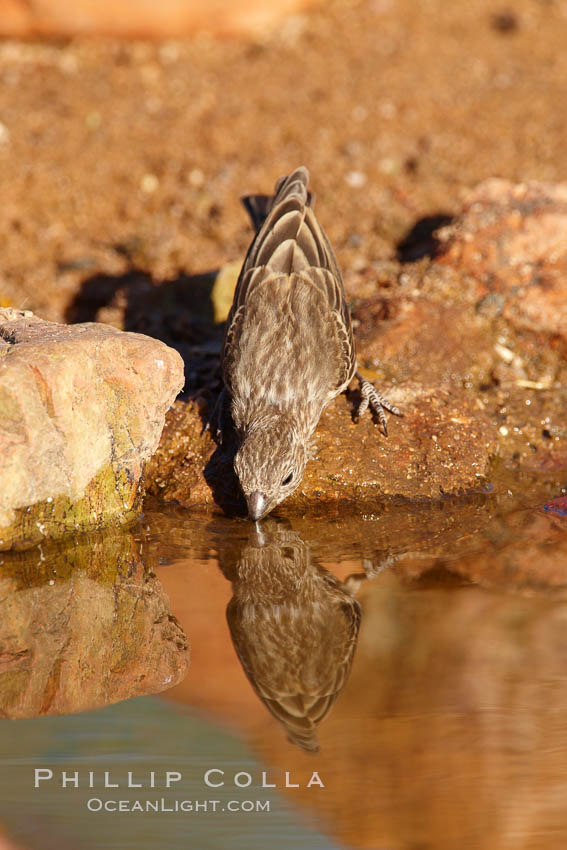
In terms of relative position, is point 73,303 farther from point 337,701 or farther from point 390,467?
point 337,701

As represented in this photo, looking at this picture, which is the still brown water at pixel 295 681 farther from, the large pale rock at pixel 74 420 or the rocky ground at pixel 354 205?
the rocky ground at pixel 354 205

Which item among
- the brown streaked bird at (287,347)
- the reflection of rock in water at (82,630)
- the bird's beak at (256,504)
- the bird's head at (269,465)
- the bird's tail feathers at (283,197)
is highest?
the bird's tail feathers at (283,197)

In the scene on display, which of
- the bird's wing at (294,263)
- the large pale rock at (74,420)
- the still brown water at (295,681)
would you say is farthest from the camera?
the bird's wing at (294,263)

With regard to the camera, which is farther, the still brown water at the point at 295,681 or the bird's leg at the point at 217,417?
the bird's leg at the point at 217,417

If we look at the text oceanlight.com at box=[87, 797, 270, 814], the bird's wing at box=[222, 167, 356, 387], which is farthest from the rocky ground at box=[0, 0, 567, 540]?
the text oceanlight.com at box=[87, 797, 270, 814]

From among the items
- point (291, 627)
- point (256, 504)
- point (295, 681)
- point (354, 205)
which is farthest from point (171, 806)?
point (354, 205)

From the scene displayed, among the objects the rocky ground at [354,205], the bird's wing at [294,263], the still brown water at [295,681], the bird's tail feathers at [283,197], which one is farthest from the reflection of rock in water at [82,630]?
the bird's tail feathers at [283,197]
